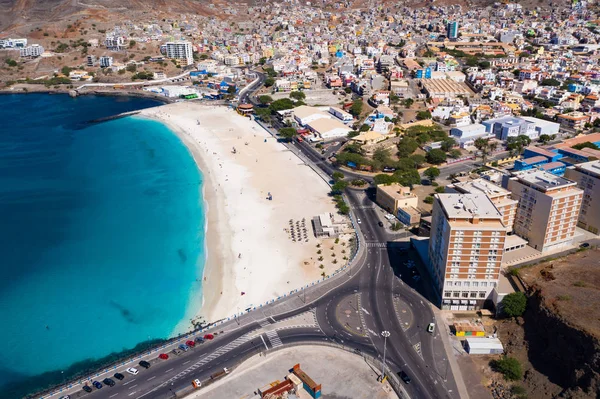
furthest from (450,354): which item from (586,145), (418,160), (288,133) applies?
(288,133)

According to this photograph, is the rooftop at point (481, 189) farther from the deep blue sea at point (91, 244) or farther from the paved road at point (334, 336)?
the deep blue sea at point (91, 244)

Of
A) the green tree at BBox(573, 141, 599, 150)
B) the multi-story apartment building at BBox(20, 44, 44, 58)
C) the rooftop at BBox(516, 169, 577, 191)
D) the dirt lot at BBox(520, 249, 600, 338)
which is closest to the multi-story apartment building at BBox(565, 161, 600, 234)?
the rooftop at BBox(516, 169, 577, 191)

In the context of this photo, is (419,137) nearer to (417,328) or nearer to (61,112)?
(417,328)

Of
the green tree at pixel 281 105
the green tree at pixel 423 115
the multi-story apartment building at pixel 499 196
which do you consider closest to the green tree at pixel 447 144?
the green tree at pixel 423 115

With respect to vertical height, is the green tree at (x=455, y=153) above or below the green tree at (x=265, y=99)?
below

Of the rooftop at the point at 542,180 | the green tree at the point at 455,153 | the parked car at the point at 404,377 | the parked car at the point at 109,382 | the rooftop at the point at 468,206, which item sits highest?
the rooftop at the point at 468,206

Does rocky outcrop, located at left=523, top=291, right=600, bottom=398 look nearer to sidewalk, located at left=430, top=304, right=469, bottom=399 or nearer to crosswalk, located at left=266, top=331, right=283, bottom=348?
sidewalk, located at left=430, top=304, right=469, bottom=399

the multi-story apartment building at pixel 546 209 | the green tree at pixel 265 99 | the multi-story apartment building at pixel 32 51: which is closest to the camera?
the multi-story apartment building at pixel 546 209
